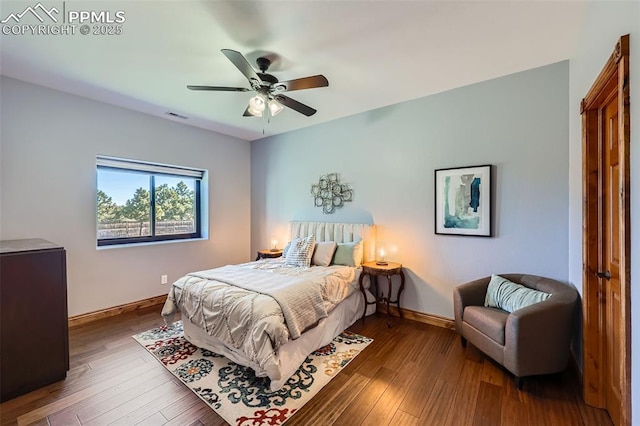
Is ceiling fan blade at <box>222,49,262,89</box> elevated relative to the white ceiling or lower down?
lower down

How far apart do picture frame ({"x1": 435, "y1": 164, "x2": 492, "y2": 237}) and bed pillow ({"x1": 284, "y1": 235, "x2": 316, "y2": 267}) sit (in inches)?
62.8

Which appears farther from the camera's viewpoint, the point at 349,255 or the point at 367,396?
the point at 349,255

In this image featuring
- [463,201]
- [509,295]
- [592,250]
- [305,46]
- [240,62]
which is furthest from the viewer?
[463,201]

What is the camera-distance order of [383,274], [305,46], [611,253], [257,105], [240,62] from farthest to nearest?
[383,274] < [257,105] < [305,46] < [240,62] < [611,253]

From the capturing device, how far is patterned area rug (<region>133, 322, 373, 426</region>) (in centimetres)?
183

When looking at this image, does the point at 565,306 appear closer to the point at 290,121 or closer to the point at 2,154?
the point at 290,121

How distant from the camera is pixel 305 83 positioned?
2268 millimetres

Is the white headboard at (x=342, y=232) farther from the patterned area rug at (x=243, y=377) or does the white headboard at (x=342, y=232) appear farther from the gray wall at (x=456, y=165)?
the patterned area rug at (x=243, y=377)

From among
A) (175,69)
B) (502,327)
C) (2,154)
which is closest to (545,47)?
(502,327)

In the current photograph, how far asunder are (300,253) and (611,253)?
278cm

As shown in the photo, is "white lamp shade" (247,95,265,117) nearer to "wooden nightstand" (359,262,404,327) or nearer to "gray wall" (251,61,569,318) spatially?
"gray wall" (251,61,569,318)

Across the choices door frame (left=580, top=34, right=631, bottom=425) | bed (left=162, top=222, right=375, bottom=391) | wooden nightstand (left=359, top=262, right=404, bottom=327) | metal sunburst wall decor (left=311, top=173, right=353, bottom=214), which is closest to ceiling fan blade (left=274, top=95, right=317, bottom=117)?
metal sunburst wall decor (left=311, top=173, right=353, bottom=214)
